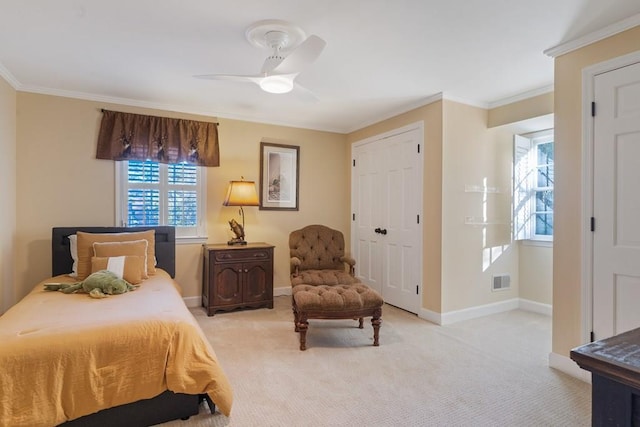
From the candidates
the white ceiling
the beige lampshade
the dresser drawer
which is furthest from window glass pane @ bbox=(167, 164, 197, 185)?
the dresser drawer

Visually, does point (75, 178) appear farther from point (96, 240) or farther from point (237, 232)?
point (237, 232)

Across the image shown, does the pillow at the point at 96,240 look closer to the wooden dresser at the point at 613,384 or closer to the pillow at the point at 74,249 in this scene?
the pillow at the point at 74,249

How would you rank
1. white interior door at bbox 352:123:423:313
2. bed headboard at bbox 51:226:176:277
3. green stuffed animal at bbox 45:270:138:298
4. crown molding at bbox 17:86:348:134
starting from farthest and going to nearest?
white interior door at bbox 352:123:423:313 → crown molding at bbox 17:86:348:134 → bed headboard at bbox 51:226:176:277 → green stuffed animal at bbox 45:270:138:298

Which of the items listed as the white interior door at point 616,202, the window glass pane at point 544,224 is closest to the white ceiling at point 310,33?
the white interior door at point 616,202

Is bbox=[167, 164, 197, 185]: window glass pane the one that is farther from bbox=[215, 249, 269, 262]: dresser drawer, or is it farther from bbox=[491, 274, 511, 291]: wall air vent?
bbox=[491, 274, 511, 291]: wall air vent

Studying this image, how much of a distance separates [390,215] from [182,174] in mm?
2660

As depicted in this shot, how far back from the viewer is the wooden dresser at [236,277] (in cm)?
385

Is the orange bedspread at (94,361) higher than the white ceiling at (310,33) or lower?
lower

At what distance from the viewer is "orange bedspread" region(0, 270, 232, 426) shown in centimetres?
159

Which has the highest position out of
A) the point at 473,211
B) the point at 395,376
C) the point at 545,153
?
the point at 545,153

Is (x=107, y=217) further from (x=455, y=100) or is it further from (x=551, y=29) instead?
(x=551, y=29)

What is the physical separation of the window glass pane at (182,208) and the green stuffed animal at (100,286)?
4.84 ft

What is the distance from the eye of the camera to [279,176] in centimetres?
477

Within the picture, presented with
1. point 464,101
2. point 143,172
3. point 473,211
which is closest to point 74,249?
point 143,172
